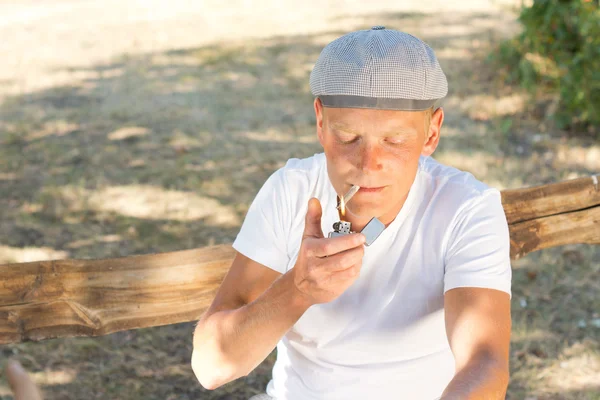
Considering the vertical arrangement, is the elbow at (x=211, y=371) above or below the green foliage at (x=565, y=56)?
above

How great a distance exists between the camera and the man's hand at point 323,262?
158 cm

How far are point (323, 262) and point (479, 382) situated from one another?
514 mm

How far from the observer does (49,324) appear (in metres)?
2.43

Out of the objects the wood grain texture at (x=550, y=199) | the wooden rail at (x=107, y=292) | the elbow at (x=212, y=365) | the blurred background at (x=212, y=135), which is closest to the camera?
the elbow at (x=212, y=365)

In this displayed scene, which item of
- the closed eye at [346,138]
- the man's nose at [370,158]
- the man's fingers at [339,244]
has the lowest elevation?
the man's fingers at [339,244]

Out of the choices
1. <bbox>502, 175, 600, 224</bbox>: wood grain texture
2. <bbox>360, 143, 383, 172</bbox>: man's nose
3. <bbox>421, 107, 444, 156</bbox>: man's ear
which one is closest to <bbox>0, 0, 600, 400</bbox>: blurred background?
<bbox>502, 175, 600, 224</bbox>: wood grain texture

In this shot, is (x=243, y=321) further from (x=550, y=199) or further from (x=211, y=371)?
(x=550, y=199)

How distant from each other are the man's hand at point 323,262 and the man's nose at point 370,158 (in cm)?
21

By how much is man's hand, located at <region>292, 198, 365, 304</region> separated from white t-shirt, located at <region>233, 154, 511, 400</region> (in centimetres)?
34

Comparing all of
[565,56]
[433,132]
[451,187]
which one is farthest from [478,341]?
[565,56]

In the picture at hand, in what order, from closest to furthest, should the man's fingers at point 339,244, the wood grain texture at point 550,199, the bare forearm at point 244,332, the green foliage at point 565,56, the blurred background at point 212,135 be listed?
the man's fingers at point 339,244, the bare forearm at point 244,332, the wood grain texture at point 550,199, the blurred background at point 212,135, the green foliage at point 565,56

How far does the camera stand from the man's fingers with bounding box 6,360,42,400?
240 centimetres

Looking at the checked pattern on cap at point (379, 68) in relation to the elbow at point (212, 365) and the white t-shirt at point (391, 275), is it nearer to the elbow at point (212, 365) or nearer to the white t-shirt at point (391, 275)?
the white t-shirt at point (391, 275)

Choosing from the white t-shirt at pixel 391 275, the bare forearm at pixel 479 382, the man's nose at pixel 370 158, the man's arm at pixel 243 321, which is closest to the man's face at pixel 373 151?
the man's nose at pixel 370 158
